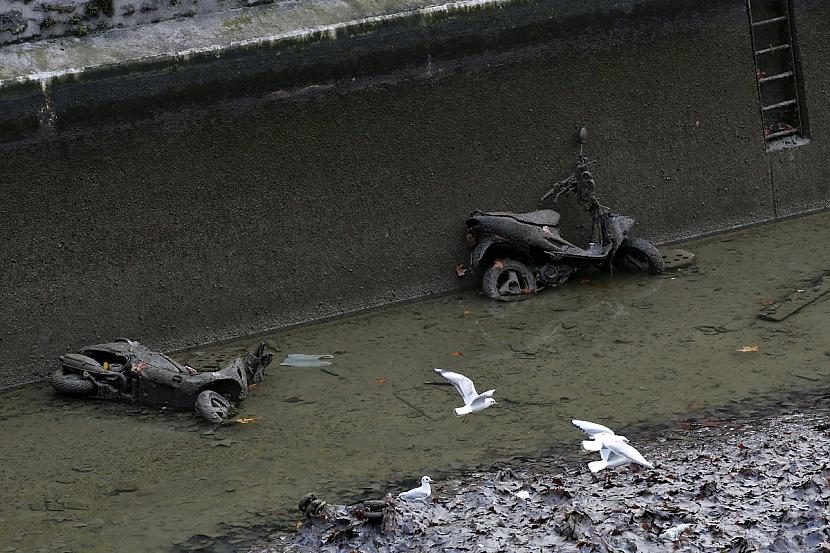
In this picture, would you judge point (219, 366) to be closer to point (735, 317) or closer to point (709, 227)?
point (735, 317)

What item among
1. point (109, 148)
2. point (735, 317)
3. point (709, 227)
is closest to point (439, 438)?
point (735, 317)

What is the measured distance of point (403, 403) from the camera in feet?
22.9

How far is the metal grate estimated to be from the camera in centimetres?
955

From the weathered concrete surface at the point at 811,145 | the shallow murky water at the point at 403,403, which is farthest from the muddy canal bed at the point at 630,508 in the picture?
the weathered concrete surface at the point at 811,145

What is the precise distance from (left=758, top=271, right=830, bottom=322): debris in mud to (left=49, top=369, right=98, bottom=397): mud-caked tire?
13.0 feet

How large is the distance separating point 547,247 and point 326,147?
1582mm

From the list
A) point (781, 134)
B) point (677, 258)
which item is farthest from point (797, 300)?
point (781, 134)

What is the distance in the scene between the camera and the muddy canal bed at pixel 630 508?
17.3 feet

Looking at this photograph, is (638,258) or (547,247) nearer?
(547,247)

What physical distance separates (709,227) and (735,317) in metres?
1.76

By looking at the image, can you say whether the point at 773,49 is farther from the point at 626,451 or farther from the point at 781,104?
the point at 626,451

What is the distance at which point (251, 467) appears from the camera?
6.33m

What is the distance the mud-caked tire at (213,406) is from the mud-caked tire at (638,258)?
3.09 m

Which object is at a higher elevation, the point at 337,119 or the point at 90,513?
the point at 337,119
